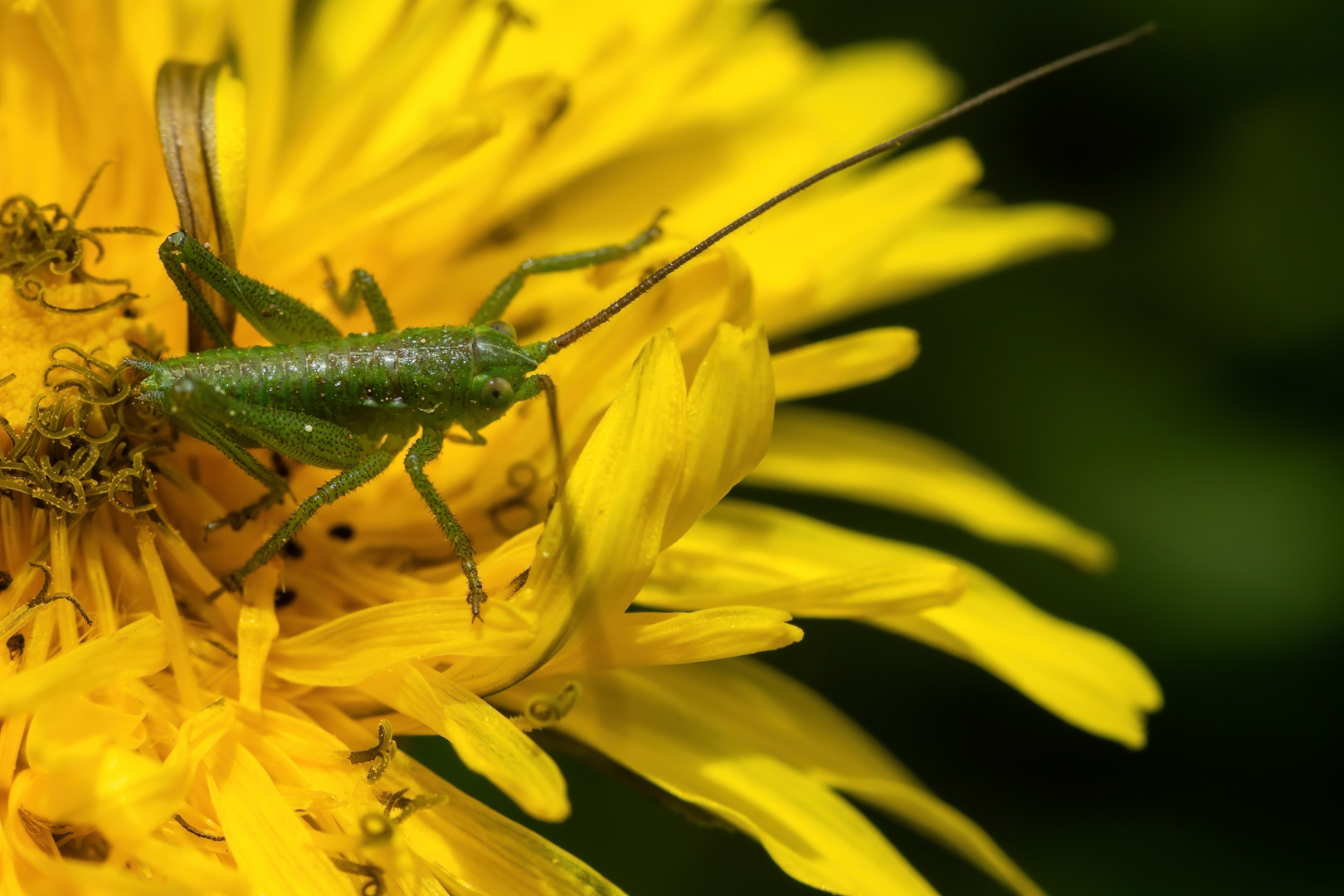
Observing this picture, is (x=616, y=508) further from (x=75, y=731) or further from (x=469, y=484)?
(x=75, y=731)

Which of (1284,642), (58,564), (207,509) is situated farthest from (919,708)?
(58,564)

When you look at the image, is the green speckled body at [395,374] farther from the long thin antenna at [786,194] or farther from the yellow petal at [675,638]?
the yellow petal at [675,638]

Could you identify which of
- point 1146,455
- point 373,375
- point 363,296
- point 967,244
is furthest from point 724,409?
point 1146,455

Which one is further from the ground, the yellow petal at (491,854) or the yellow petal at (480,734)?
the yellow petal at (480,734)

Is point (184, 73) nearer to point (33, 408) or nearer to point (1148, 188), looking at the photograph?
point (33, 408)

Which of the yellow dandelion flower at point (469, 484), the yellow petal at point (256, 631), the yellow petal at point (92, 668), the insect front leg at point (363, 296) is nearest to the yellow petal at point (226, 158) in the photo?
the yellow dandelion flower at point (469, 484)

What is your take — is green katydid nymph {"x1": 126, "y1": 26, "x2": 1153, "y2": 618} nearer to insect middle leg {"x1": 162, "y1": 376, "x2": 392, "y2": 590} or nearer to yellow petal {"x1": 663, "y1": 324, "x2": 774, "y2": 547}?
insect middle leg {"x1": 162, "y1": 376, "x2": 392, "y2": 590}
